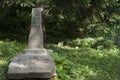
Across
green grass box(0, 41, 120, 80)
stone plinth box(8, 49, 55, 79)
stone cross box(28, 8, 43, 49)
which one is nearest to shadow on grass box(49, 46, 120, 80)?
green grass box(0, 41, 120, 80)

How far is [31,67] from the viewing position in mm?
7215

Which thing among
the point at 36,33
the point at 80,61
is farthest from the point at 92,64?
the point at 36,33

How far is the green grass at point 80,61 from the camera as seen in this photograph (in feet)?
28.0

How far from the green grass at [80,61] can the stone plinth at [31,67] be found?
0.60 meters

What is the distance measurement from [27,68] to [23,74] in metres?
0.24

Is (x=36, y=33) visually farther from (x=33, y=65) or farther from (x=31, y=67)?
(x=31, y=67)

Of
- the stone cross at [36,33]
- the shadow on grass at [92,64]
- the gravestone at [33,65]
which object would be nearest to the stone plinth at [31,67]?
the gravestone at [33,65]

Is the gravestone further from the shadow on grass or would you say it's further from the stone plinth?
the shadow on grass

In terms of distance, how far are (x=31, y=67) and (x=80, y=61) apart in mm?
3477

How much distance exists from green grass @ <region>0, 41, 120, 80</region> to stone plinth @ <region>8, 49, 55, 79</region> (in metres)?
0.60

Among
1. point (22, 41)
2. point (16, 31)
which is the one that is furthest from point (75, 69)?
point (16, 31)

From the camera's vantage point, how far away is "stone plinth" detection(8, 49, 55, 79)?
276 inches

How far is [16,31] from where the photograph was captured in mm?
15234

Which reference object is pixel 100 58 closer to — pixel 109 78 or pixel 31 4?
pixel 109 78
